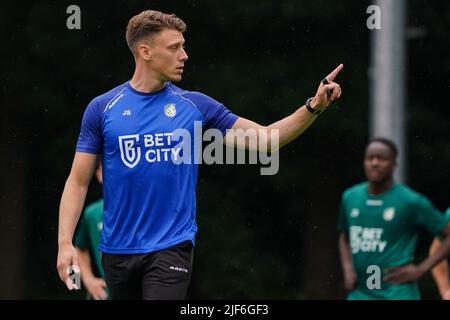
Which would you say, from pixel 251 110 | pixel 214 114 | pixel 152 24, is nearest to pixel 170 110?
pixel 214 114

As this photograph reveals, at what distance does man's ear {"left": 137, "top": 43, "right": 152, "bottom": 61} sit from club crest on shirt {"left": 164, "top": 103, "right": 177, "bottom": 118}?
0.30 metres

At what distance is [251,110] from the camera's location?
13.5m

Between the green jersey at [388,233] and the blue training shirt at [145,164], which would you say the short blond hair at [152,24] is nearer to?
the blue training shirt at [145,164]

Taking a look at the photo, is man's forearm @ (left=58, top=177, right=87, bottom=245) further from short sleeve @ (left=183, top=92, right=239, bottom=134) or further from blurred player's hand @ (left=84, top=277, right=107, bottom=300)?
blurred player's hand @ (left=84, top=277, right=107, bottom=300)

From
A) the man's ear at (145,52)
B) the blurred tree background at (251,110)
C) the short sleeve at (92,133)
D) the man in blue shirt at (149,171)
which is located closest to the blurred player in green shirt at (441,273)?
the man in blue shirt at (149,171)

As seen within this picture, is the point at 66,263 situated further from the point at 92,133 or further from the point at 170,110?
the point at 170,110

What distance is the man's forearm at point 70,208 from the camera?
6535 mm

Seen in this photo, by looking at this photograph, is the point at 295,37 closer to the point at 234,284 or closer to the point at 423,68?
the point at 423,68

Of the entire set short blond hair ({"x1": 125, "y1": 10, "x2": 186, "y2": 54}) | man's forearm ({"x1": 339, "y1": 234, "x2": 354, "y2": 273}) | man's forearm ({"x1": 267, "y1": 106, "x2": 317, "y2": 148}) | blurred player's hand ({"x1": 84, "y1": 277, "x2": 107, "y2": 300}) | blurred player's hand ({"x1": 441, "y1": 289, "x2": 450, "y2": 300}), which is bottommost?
blurred player's hand ({"x1": 441, "y1": 289, "x2": 450, "y2": 300})

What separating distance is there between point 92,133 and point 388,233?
3.46 meters

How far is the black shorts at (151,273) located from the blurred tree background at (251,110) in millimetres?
6865

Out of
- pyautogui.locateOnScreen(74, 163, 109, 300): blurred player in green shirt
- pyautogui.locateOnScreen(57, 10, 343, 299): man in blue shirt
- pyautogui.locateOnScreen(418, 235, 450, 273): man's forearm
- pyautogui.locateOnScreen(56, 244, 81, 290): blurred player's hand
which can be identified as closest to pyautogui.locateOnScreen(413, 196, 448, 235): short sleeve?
pyautogui.locateOnScreen(418, 235, 450, 273): man's forearm

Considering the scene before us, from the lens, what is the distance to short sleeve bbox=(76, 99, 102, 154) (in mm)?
6629
